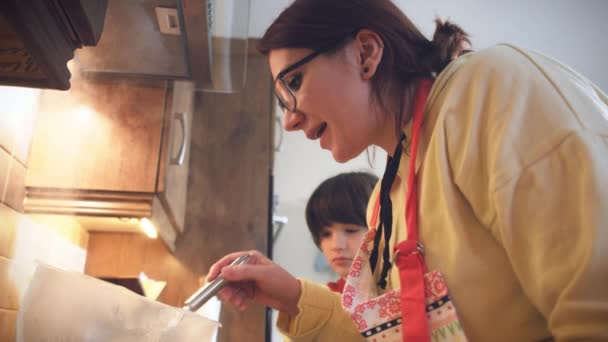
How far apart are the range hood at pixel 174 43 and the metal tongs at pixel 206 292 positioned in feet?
1.34

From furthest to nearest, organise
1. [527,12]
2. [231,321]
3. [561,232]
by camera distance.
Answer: [527,12] → [231,321] → [561,232]

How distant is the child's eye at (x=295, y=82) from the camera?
0.82 meters

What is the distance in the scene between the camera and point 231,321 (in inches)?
68.6

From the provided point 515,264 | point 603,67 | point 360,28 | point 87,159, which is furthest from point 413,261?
point 603,67

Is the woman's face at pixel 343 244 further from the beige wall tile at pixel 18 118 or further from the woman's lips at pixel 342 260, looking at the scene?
the beige wall tile at pixel 18 118

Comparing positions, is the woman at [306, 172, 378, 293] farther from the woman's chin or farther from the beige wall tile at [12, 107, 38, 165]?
the beige wall tile at [12, 107, 38, 165]

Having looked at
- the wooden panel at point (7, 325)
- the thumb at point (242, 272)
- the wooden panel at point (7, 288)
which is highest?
the thumb at point (242, 272)

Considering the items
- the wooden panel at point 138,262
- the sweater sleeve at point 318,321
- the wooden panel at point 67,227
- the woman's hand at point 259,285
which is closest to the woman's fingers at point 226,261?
the woman's hand at point 259,285

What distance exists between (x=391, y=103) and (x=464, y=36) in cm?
17

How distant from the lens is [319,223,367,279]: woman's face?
60.7 inches

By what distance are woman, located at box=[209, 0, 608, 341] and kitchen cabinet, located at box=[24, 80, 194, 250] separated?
0.34m

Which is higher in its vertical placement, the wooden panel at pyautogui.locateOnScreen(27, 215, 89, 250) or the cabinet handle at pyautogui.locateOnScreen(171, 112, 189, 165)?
the cabinet handle at pyautogui.locateOnScreen(171, 112, 189, 165)

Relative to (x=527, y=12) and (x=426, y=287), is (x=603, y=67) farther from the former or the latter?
(x=426, y=287)

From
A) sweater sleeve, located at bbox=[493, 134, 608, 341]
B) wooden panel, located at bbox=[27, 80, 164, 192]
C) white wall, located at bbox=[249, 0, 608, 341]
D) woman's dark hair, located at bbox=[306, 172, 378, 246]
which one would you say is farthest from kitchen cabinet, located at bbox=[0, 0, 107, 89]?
white wall, located at bbox=[249, 0, 608, 341]
